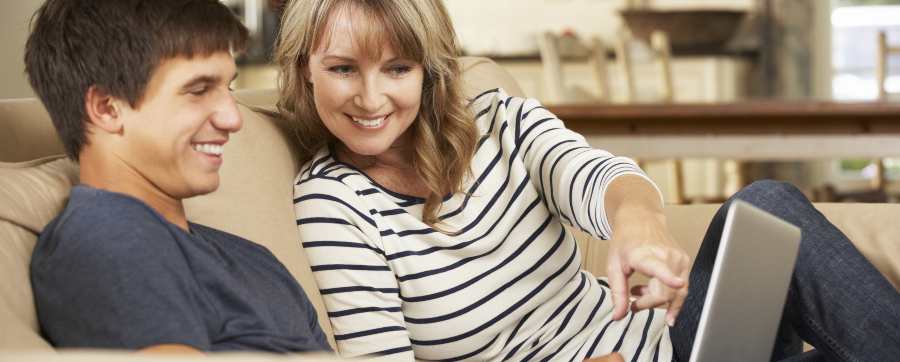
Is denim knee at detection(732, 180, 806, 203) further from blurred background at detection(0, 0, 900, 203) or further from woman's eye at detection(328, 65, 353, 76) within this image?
Answer: blurred background at detection(0, 0, 900, 203)

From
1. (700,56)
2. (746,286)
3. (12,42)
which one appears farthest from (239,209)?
(700,56)

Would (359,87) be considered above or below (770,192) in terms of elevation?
above

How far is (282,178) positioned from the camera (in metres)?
1.34

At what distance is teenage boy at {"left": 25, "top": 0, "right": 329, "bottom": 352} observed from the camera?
0.85 meters

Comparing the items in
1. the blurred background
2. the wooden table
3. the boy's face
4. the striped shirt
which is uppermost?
the boy's face

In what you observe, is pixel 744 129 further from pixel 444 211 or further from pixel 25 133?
pixel 25 133

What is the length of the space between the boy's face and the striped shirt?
0.34 metres

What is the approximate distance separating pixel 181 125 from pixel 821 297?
0.79 meters

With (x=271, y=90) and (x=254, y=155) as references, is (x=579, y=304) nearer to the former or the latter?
(x=254, y=155)

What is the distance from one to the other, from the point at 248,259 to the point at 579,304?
505 mm

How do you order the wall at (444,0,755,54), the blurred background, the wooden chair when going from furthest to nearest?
the wall at (444,0,755,54), the blurred background, the wooden chair

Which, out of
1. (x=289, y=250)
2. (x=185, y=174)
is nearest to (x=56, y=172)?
(x=185, y=174)

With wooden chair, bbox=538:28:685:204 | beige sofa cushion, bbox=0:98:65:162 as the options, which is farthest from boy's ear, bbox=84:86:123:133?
wooden chair, bbox=538:28:685:204

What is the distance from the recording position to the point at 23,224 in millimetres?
967
